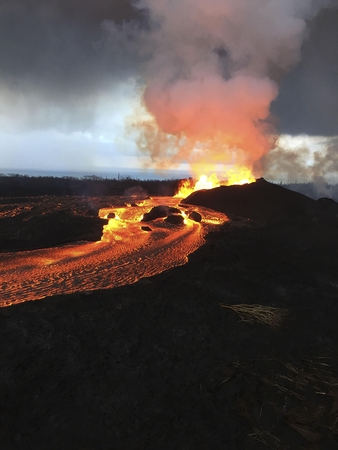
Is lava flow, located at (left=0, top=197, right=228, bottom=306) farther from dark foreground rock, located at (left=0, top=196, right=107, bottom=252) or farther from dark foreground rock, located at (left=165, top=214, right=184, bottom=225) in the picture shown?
dark foreground rock, located at (left=165, top=214, right=184, bottom=225)

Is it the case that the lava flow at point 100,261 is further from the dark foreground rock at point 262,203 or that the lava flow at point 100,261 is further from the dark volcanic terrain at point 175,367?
the dark foreground rock at point 262,203

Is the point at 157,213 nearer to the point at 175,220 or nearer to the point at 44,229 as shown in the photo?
the point at 175,220

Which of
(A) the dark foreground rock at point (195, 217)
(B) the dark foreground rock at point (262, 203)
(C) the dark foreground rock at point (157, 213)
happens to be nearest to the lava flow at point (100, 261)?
(C) the dark foreground rock at point (157, 213)

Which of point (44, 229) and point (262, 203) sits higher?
point (262, 203)

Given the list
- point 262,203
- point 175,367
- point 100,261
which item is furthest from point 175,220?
point 175,367

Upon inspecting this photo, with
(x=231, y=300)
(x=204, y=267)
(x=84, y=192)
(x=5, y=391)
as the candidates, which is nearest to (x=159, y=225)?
(x=204, y=267)

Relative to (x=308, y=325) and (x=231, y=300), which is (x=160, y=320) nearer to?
(x=231, y=300)

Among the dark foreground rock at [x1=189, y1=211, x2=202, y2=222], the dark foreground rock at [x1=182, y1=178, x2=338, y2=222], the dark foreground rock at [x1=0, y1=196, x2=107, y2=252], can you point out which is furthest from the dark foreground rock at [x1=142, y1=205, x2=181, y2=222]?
the dark foreground rock at [x1=182, y1=178, x2=338, y2=222]
